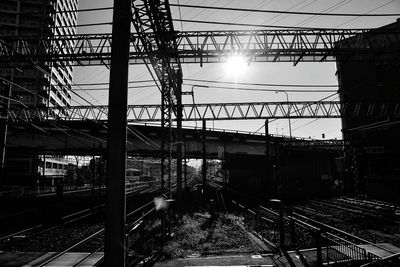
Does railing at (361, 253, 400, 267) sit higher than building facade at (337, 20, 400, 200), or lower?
lower

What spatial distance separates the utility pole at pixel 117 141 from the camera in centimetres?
519

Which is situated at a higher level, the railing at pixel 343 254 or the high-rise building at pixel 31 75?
the high-rise building at pixel 31 75

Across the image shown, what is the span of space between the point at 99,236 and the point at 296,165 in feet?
114

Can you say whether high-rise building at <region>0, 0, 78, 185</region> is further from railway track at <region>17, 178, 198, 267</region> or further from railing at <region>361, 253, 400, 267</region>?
railing at <region>361, 253, 400, 267</region>

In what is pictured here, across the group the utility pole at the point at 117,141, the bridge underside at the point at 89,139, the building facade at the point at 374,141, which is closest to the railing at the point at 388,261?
the utility pole at the point at 117,141

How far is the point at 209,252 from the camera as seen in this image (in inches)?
361

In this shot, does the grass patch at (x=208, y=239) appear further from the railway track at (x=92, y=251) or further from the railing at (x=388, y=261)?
the railing at (x=388, y=261)

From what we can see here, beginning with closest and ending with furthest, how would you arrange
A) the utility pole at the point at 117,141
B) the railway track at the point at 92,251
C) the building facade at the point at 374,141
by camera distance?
the utility pole at the point at 117,141 < the railway track at the point at 92,251 < the building facade at the point at 374,141

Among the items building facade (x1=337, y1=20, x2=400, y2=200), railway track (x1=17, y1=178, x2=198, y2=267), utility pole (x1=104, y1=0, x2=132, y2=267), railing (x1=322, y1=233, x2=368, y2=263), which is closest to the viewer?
utility pole (x1=104, y1=0, x2=132, y2=267)

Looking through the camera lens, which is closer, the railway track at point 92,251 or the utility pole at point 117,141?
the utility pole at point 117,141

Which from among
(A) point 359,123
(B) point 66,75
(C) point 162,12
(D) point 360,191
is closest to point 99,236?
(C) point 162,12

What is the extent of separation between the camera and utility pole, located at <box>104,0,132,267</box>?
5.19m

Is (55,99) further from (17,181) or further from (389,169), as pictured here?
(389,169)

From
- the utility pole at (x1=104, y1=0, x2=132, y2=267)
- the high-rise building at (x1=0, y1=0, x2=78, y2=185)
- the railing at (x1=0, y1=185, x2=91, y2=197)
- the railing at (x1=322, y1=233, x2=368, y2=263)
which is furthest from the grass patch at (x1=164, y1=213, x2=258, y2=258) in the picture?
the high-rise building at (x1=0, y1=0, x2=78, y2=185)
